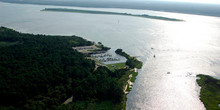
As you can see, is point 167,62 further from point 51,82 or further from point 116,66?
point 51,82

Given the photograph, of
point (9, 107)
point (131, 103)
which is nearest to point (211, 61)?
point (131, 103)

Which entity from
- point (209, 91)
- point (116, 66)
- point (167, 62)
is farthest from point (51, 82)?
point (167, 62)

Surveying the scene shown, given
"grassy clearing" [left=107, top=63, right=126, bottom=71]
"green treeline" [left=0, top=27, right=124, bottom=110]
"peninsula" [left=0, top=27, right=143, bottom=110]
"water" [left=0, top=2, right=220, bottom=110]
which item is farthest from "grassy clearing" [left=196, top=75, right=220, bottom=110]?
"grassy clearing" [left=107, top=63, right=126, bottom=71]

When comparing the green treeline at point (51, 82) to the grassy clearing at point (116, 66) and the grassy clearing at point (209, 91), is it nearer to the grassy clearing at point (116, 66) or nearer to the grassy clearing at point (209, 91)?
the grassy clearing at point (116, 66)

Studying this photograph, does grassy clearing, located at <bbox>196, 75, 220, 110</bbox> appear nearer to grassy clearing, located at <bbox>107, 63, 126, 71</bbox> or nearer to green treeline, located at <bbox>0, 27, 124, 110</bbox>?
green treeline, located at <bbox>0, 27, 124, 110</bbox>

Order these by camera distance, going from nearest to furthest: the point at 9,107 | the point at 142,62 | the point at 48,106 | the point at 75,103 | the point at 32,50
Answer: the point at 9,107, the point at 48,106, the point at 75,103, the point at 32,50, the point at 142,62

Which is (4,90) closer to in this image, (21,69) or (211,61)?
(21,69)

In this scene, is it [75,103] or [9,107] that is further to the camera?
[75,103]
